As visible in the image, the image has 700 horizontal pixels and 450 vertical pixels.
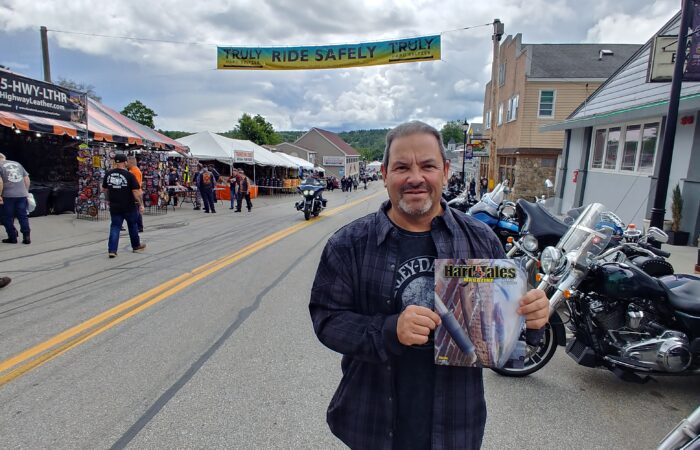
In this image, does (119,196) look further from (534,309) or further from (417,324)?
(534,309)

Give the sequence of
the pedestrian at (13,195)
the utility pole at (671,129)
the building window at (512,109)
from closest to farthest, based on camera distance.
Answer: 1. the utility pole at (671,129)
2. the pedestrian at (13,195)
3. the building window at (512,109)

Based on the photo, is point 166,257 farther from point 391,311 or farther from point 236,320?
point 391,311

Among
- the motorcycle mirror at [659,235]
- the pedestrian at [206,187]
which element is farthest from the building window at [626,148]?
the pedestrian at [206,187]

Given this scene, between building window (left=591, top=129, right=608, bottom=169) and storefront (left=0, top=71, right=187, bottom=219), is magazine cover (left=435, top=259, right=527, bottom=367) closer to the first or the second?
storefront (left=0, top=71, right=187, bottom=219)

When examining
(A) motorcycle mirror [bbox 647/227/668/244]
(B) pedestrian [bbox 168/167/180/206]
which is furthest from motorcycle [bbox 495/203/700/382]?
(B) pedestrian [bbox 168/167/180/206]

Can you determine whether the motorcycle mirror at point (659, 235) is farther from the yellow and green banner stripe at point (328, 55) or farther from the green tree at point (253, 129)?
the green tree at point (253, 129)

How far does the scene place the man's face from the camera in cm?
155

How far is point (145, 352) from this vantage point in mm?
3893

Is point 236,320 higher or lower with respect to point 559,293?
lower

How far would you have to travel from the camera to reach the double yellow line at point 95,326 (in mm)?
3588

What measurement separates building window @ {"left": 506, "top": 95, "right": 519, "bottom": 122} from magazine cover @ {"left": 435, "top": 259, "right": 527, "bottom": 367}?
25.0 meters

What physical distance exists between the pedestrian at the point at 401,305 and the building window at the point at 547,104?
24312 mm

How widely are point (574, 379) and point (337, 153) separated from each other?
230ft

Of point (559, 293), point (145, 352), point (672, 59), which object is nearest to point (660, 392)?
point (559, 293)
